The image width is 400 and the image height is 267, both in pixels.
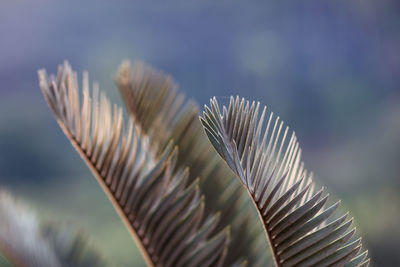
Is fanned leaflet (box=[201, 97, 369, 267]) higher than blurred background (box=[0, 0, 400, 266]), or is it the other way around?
blurred background (box=[0, 0, 400, 266])

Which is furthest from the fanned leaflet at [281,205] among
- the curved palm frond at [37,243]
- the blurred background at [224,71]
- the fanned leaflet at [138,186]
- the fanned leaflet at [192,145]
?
the blurred background at [224,71]

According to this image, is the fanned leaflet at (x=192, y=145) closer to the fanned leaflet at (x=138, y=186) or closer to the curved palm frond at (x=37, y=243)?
the fanned leaflet at (x=138, y=186)

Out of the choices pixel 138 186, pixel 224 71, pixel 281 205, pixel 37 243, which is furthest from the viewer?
pixel 224 71

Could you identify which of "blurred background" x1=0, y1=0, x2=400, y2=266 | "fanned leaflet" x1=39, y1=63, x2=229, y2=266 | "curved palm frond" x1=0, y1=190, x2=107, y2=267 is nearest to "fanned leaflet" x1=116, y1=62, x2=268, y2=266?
"fanned leaflet" x1=39, y1=63, x2=229, y2=266

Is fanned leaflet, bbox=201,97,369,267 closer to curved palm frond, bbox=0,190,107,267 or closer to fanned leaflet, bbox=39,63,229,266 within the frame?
fanned leaflet, bbox=39,63,229,266

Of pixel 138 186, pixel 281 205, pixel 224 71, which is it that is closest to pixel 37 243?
pixel 138 186

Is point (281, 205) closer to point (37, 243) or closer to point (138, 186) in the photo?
point (138, 186)
